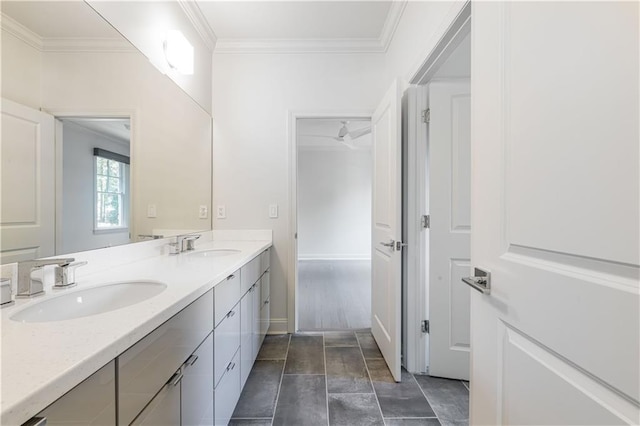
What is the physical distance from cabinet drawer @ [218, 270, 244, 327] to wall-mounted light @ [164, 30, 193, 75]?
59.7 inches

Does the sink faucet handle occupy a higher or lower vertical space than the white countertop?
higher

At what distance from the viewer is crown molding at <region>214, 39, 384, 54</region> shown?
234 cm

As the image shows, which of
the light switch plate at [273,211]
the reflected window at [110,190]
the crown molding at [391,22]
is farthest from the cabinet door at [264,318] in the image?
the crown molding at [391,22]

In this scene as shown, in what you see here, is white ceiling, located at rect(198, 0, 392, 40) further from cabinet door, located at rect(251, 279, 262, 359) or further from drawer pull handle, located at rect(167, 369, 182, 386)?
drawer pull handle, located at rect(167, 369, 182, 386)

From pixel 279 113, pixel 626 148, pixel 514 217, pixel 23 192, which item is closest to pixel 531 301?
pixel 514 217

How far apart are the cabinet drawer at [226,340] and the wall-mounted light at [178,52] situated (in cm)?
168

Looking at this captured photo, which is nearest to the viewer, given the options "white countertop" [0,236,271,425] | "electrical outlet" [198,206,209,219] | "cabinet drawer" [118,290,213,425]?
"white countertop" [0,236,271,425]

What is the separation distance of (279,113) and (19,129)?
1.77 m

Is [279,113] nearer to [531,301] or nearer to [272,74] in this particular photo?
[272,74]

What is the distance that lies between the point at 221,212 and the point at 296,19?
68.8 inches

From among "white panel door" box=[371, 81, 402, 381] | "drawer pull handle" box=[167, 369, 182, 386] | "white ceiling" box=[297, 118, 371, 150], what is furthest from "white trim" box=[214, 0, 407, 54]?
"drawer pull handle" box=[167, 369, 182, 386]

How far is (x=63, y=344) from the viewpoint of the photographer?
1.84ft

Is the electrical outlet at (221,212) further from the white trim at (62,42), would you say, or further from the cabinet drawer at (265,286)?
the white trim at (62,42)

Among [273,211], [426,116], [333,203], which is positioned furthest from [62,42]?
[333,203]
